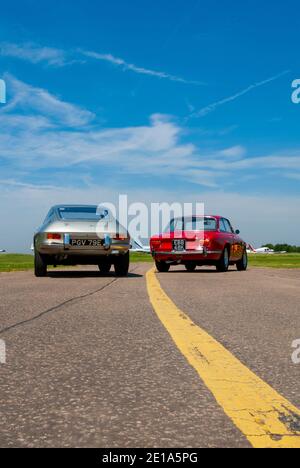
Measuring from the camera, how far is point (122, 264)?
40.3 ft

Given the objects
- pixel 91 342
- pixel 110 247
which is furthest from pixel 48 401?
pixel 110 247

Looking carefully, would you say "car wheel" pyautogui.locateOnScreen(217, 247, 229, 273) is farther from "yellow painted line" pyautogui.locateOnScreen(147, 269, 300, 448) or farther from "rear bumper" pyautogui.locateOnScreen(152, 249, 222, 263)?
"yellow painted line" pyautogui.locateOnScreen(147, 269, 300, 448)

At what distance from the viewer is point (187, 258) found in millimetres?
14766

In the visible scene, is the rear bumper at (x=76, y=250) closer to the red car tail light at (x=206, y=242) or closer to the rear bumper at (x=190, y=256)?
the rear bumper at (x=190, y=256)

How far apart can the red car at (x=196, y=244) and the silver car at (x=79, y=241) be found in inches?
121

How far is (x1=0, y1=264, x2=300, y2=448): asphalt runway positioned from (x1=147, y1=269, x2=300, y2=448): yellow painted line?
41 mm

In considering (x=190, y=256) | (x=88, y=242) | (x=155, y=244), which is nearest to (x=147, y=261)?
(x=155, y=244)

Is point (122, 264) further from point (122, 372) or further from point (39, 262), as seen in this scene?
point (122, 372)

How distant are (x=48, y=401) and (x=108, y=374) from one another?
0.56 m

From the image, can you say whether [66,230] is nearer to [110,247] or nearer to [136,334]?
[110,247]

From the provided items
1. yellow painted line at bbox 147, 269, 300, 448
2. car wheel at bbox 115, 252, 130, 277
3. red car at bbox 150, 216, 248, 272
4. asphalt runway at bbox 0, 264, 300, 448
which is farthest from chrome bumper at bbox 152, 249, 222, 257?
yellow painted line at bbox 147, 269, 300, 448

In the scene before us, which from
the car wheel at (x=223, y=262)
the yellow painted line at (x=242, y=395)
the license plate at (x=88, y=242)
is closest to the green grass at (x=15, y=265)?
the license plate at (x=88, y=242)

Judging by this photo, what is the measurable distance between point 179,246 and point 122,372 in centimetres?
1188
